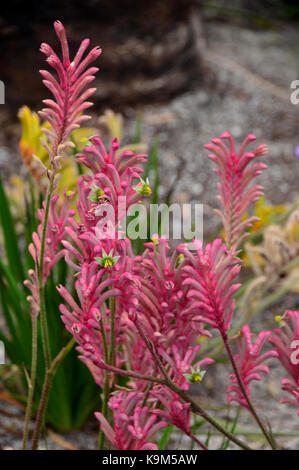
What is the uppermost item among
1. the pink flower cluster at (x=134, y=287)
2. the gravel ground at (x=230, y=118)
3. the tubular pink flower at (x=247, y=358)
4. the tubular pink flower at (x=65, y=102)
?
the gravel ground at (x=230, y=118)

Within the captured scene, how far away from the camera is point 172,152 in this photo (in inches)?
80.0

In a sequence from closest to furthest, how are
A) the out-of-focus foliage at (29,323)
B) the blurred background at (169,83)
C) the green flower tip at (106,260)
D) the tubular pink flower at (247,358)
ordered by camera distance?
the green flower tip at (106,260), the tubular pink flower at (247,358), the out-of-focus foliage at (29,323), the blurred background at (169,83)

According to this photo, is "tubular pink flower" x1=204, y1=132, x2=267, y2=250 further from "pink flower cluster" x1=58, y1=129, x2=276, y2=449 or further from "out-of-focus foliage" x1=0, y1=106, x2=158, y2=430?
"out-of-focus foliage" x1=0, y1=106, x2=158, y2=430

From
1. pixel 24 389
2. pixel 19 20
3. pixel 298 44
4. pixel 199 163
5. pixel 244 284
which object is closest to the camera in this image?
pixel 24 389

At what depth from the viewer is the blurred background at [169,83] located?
188 centimetres

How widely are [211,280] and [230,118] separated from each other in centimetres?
176

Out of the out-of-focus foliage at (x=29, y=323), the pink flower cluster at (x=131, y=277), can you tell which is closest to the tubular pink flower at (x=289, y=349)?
the pink flower cluster at (x=131, y=277)

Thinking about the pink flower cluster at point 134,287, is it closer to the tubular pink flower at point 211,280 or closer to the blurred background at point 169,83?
the tubular pink flower at point 211,280

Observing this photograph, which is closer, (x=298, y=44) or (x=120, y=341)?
(x=120, y=341)

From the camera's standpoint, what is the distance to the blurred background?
1.88m

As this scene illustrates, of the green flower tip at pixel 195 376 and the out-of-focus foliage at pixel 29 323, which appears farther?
the out-of-focus foliage at pixel 29 323

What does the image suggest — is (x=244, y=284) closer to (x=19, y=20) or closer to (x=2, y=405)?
(x=2, y=405)

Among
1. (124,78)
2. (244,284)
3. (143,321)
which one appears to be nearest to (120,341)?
(143,321)

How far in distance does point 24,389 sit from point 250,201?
2.10ft
